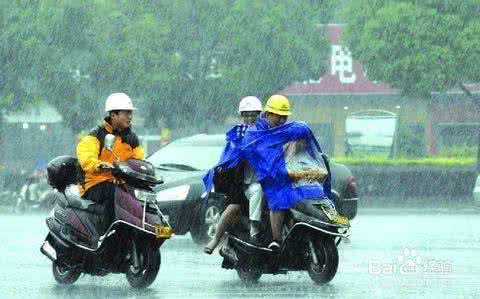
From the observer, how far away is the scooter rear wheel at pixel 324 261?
1338 centimetres

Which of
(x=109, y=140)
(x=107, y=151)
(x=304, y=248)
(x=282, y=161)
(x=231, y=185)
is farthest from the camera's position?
(x=231, y=185)

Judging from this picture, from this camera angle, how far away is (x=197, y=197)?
66.1 ft

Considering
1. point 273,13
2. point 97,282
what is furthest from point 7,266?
point 273,13

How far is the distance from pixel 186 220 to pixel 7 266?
4410mm

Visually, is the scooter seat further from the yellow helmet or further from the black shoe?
the yellow helmet

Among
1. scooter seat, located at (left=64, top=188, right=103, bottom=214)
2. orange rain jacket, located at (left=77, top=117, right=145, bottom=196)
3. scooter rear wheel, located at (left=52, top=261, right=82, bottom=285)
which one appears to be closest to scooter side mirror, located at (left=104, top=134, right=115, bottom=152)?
orange rain jacket, located at (left=77, top=117, right=145, bottom=196)

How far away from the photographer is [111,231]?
1330 cm

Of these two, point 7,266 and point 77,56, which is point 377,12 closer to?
point 77,56

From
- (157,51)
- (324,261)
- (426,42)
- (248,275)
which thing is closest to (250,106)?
(248,275)

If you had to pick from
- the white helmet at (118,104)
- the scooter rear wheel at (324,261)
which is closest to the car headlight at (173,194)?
the white helmet at (118,104)

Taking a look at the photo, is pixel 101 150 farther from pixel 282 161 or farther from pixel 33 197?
pixel 33 197

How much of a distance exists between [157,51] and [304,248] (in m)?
31.7

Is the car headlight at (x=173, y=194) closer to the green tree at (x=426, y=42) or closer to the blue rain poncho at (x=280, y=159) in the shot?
the blue rain poncho at (x=280, y=159)

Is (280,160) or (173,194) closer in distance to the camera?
(280,160)
